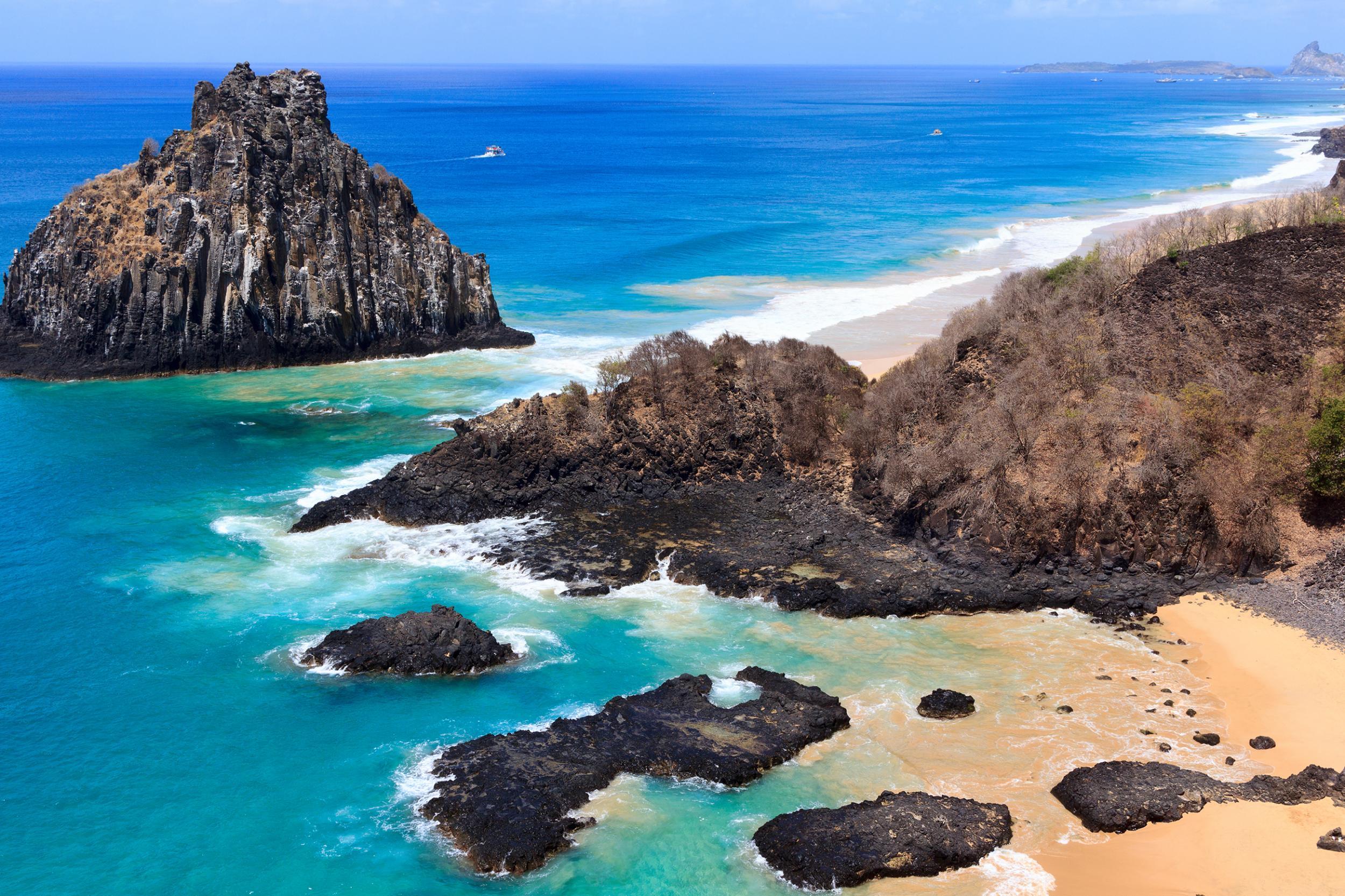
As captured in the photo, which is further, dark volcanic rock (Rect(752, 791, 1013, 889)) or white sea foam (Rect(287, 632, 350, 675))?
white sea foam (Rect(287, 632, 350, 675))

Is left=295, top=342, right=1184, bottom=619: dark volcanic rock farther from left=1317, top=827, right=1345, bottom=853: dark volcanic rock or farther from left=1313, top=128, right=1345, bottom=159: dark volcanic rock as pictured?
left=1313, top=128, right=1345, bottom=159: dark volcanic rock

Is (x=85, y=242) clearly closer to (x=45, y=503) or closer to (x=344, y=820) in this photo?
(x=45, y=503)

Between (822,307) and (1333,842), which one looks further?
(822,307)

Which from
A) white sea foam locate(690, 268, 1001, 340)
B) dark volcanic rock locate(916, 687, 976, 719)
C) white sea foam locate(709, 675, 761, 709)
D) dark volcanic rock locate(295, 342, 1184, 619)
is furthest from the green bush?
white sea foam locate(690, 268, 1001, 340)

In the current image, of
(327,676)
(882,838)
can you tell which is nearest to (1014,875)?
(882,838)

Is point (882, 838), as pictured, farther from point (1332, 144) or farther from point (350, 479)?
point (1332, 144)

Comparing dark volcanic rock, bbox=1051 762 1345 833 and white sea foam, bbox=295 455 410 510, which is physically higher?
white sea foam, bbox=295 455 410 510

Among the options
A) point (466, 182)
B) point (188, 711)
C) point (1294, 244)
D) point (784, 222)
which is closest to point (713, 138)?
point (466, 182)
